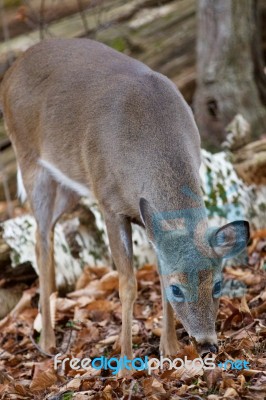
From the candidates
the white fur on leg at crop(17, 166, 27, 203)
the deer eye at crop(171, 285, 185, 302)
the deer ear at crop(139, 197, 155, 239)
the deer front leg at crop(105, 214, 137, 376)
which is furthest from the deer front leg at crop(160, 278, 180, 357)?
the white fur on leg at crop(17, 166, 27, 203)

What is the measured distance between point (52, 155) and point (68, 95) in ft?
1.74

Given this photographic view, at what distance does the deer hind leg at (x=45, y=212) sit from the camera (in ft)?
22.4

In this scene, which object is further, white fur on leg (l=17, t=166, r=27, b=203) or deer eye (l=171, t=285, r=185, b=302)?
white fur on leg (l=17, t=166, r=27, b=203)

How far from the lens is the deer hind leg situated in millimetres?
6836

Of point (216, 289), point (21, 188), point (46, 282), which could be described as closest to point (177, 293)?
point (216, 289)

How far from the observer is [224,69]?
8.95 m

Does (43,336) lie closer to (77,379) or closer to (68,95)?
(77,379)

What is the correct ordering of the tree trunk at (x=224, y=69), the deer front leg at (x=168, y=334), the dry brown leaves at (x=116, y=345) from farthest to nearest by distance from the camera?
the tree trunk at (x=224, y=69) → the deer front leg at (x=168, y=334) → the dry brown leaves at (x=116, y=345)

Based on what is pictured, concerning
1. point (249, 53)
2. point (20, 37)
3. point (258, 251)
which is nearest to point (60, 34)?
point (20, 37)

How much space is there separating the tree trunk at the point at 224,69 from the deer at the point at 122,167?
2343 millimetres

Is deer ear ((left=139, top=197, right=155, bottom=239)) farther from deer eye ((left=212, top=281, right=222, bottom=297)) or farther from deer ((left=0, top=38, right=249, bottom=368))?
deer eye ((left=212, top=281, right=222, bottom=297))

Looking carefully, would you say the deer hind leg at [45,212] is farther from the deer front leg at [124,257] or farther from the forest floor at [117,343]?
the deer front leg at [124,257]

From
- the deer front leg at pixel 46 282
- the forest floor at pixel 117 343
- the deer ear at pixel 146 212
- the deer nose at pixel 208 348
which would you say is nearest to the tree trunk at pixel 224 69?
the forest floor at pixel 117 343

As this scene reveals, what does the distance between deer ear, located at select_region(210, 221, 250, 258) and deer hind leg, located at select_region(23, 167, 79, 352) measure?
231 cm
